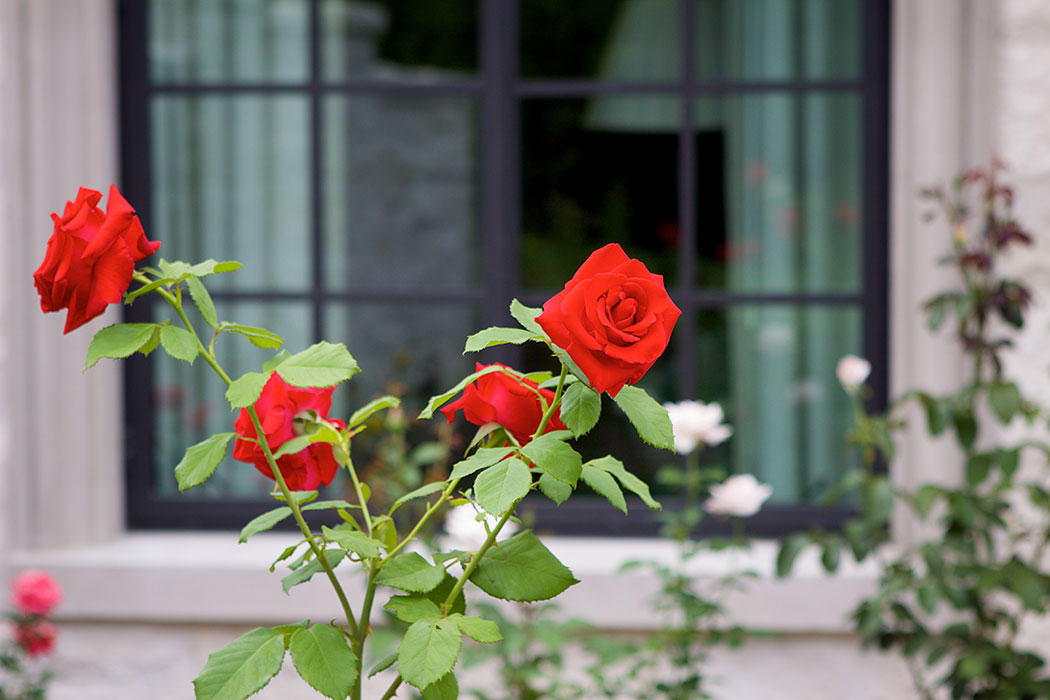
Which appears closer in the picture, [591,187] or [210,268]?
[210,268]

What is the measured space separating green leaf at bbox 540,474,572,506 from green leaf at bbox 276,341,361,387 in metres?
0.15

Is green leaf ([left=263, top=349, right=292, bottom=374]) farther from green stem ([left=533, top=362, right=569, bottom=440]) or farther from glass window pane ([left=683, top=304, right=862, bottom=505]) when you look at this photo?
glass window pane ([left=683, top=304, right=862, bottom=505])

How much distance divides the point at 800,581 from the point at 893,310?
0.68 metres

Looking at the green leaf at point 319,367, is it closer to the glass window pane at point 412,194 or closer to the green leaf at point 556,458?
the green leaf at point 556,458

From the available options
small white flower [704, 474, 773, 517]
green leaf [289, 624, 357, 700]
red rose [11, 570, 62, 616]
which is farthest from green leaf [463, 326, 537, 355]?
red rose [11, 570, 62, 616]

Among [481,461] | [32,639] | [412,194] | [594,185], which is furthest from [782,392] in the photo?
[481,461]

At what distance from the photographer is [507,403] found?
71cm

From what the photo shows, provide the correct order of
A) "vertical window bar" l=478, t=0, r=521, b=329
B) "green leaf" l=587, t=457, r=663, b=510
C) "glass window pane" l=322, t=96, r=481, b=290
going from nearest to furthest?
"green leaf" l=587, t=457, r=663, b=510
"vertical window bar" l=478, t=0, r=521, b=329
"glass window pane" l=322, t=96, r=481, b=290

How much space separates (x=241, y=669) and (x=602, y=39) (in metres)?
2.35

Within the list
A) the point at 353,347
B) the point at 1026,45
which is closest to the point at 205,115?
the point at 353,347

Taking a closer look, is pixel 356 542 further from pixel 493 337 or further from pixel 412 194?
pixel 412 194

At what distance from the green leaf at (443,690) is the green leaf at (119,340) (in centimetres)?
30

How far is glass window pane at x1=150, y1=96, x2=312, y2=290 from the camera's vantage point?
8.64 feet

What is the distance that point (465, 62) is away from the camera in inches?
120
